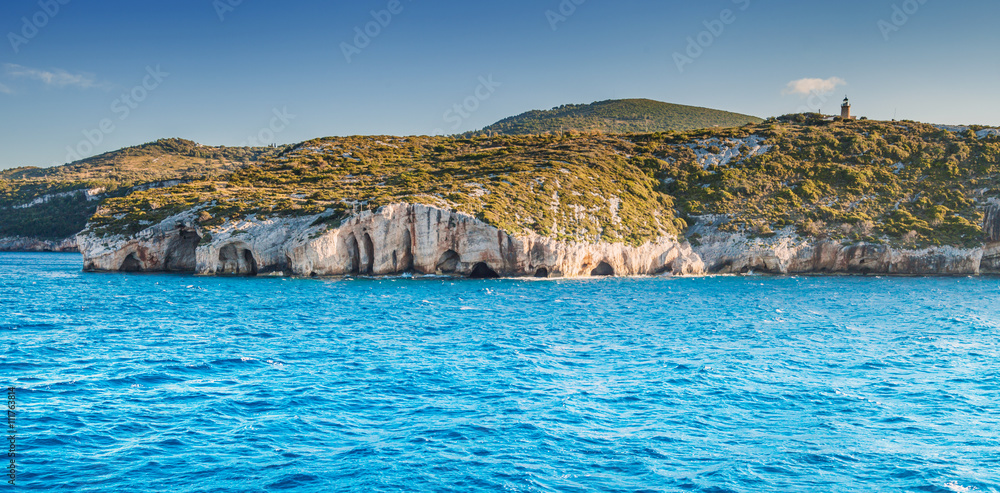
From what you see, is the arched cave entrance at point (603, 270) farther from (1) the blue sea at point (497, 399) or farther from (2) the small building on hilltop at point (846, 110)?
(2) the small building on hilltop at point (846, 110)

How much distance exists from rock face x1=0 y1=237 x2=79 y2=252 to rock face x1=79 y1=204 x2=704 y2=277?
74387 millimetres

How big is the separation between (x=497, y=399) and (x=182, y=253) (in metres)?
58.1

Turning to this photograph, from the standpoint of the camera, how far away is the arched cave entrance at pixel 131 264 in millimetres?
64750

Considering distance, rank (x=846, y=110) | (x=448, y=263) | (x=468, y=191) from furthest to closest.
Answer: (x=846, y=110) < (x=468, y=191) < (x=448, y=263)

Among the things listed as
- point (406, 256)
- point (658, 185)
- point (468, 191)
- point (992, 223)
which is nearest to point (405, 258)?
point (406, 256)

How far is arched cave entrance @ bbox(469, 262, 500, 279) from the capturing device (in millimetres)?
60531

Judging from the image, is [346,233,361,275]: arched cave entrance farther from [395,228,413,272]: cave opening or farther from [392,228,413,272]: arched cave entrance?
[395,228,413,272]: cave opening

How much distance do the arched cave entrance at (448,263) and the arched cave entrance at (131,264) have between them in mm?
30475

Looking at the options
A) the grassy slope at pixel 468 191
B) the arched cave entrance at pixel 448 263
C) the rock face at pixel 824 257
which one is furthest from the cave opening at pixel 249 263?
the rock face at pixel 824 257

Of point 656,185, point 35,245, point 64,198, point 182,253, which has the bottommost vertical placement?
point 182,253

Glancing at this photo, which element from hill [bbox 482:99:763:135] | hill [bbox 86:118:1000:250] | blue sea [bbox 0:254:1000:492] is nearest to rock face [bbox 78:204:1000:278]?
hill [bbox 86:118:1000:250]

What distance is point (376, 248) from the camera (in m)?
58.4

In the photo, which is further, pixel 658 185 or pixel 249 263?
pixel 658 185

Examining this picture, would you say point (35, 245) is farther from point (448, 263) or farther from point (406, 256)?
point (448, 263)
